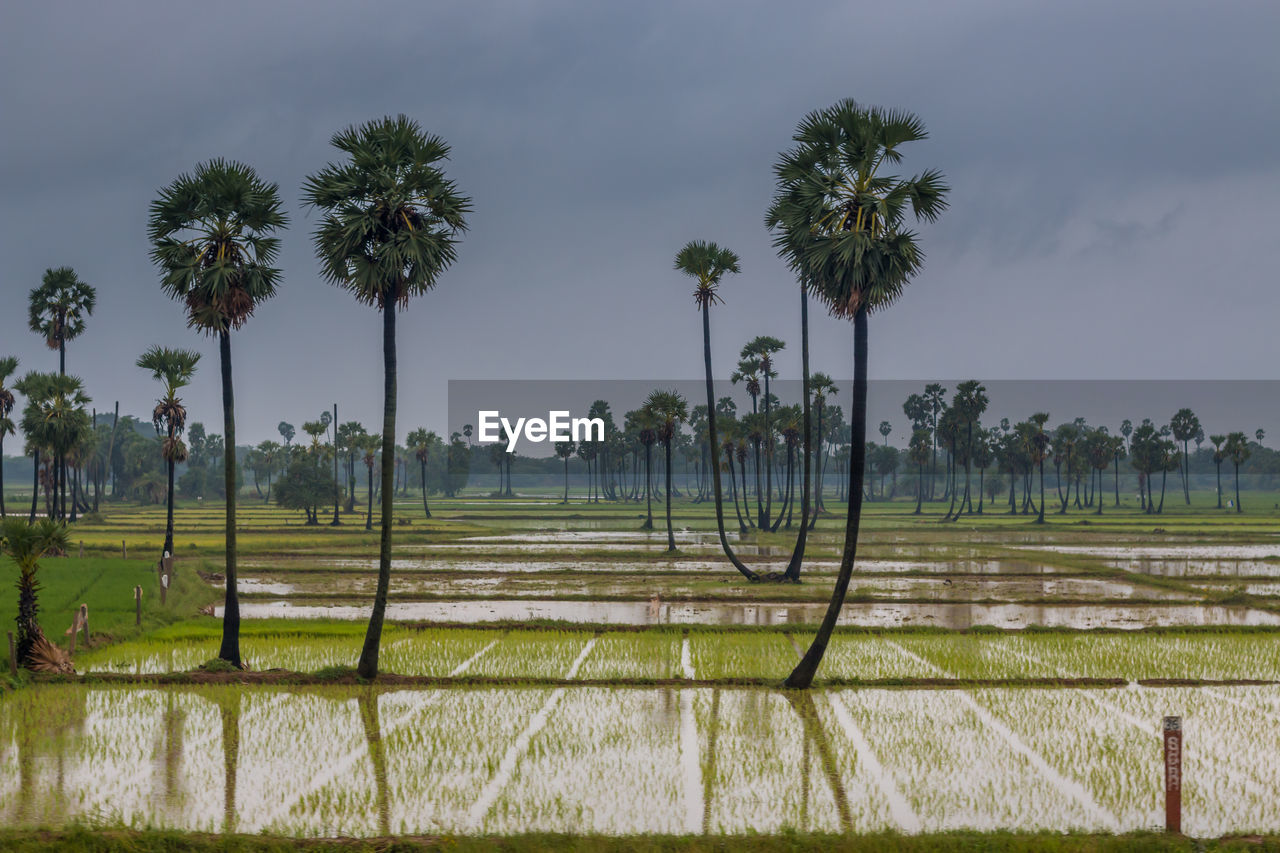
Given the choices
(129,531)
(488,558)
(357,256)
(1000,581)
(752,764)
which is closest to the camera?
(752,764)

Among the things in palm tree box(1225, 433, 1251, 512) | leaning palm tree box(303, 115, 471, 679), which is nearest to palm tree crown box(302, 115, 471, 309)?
leaning palm tree box(303, 115, 471, 679)

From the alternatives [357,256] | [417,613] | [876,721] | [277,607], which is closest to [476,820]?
[876,721]

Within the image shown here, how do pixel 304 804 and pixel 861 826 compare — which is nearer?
pixel 861 826

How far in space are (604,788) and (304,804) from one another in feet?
14.5

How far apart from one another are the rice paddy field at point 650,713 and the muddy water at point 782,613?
0.28m

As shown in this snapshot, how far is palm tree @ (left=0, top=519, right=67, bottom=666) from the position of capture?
24344 millimetres

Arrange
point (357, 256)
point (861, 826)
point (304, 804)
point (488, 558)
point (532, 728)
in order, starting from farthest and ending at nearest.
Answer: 1. point (488, 558)
2. point (357, 256)
3. point (532, 728)
4. point (304, 804)
5. point (861, 826)

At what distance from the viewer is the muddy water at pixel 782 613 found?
34.5 metres

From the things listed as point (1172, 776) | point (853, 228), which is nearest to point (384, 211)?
point (853, 228)

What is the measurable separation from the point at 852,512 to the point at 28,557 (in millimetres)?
20343

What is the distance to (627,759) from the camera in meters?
17.1

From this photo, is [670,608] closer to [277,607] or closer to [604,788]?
[277,607]

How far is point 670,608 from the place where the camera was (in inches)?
1511

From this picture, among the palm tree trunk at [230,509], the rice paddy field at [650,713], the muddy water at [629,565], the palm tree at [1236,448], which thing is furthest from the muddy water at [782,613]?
the palm tree at [1236,448]
